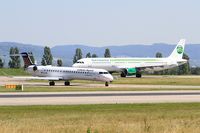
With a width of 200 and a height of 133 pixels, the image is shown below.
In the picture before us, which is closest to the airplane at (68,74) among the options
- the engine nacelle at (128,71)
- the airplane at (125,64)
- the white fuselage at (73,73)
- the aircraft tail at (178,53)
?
the white fuselage at (73,73)

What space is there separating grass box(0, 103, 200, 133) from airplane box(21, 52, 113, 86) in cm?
4406

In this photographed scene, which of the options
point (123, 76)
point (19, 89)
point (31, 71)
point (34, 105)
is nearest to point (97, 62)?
point (123, 76)

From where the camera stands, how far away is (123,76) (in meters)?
122

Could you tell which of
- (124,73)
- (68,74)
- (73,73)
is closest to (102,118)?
(73,73)

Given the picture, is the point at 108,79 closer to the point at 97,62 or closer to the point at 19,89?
the point at 19,89

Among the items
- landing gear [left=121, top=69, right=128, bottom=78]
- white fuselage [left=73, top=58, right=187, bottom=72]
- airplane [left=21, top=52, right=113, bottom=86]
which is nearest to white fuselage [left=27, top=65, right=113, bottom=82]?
airplane [left=21, top=52, right=113, bottom=86]

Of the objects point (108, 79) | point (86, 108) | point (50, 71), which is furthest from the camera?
point (50, 71)

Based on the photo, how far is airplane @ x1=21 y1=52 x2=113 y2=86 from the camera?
85.1 m

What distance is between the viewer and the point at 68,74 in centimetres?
8838

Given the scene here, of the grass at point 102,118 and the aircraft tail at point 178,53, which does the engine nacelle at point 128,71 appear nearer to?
the aircraft tail at point 178,53

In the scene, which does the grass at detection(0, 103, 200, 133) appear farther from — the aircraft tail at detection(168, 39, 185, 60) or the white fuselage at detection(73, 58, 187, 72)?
the aircraft tail at detection(168, 39, 185, 60)

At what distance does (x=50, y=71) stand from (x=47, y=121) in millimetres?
61961

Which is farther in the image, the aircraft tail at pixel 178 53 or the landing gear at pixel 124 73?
the aircraft tail at pixel 178 53

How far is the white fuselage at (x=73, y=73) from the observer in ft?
279
